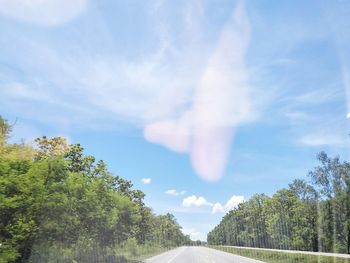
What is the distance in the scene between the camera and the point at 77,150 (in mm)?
33812

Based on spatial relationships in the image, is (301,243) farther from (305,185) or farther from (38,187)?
(38,187)

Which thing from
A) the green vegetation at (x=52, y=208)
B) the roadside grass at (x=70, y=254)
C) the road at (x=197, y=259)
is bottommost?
the road at (x=197, y=259)

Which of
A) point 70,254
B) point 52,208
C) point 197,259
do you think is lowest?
point 197,259

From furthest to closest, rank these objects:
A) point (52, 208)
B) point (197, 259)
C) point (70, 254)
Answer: point (197, 259) → point (70, 254) → point (52, 208)

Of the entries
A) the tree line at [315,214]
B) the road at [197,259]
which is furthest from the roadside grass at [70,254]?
the tree line at [315,214]

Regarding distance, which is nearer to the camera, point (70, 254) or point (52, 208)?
point (52, 208)

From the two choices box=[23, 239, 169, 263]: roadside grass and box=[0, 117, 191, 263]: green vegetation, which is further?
box=[23, 239, 169, 263]: roadside grass

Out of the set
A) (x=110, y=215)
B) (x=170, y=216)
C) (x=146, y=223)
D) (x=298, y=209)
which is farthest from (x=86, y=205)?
(x=170, y=216)

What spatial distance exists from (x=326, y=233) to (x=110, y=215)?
130ft

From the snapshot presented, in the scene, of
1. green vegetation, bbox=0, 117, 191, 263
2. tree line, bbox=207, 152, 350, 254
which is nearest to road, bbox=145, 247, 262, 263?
green vegetation, bbox=0, 117, 191, 263

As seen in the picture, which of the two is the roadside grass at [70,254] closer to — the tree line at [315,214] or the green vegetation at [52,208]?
the green vegetation at [52,208]

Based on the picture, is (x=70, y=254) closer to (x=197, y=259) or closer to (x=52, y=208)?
(x=52, y=208)

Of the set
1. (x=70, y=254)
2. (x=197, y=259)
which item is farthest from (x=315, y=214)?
(x=70, y=254)

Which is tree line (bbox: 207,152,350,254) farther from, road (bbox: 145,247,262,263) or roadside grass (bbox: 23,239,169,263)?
roadside grass (bbox: 23,239,169,263)
